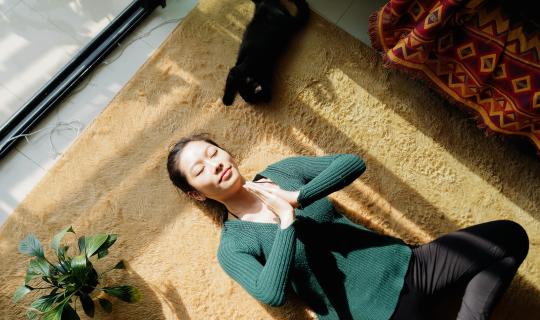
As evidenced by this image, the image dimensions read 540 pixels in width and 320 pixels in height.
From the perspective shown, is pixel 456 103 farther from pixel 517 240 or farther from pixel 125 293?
pixel 125 293

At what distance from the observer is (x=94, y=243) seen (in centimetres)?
132

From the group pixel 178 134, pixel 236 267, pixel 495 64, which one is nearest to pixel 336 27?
pixel 495 64

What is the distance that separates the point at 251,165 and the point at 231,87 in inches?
13.1

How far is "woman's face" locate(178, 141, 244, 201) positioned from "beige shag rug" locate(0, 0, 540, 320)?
1.06 ft

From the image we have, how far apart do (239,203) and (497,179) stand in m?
1.03

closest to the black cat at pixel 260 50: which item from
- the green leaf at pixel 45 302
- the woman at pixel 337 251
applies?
the woman at pixel 337 251

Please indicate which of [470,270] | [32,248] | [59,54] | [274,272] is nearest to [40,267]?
[32,248]

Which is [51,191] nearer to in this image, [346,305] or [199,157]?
[199,157]

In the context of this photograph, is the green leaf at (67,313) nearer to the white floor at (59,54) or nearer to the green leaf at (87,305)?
the green leaf at (87,305)

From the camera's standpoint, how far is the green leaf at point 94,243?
1302 millimetres

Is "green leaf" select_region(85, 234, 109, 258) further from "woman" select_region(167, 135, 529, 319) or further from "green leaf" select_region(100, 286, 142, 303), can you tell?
"woman" select_region(167, 135, 529, 319)

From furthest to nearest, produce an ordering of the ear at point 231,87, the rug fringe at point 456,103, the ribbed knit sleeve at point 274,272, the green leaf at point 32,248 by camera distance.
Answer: the ear at point 231,87
the rug fringe at point 456,103
the green leaf at point 32,248
the ribbed knit sleeve at point 274,272

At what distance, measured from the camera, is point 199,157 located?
47.9 inches

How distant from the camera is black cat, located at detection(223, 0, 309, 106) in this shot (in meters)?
1.54
